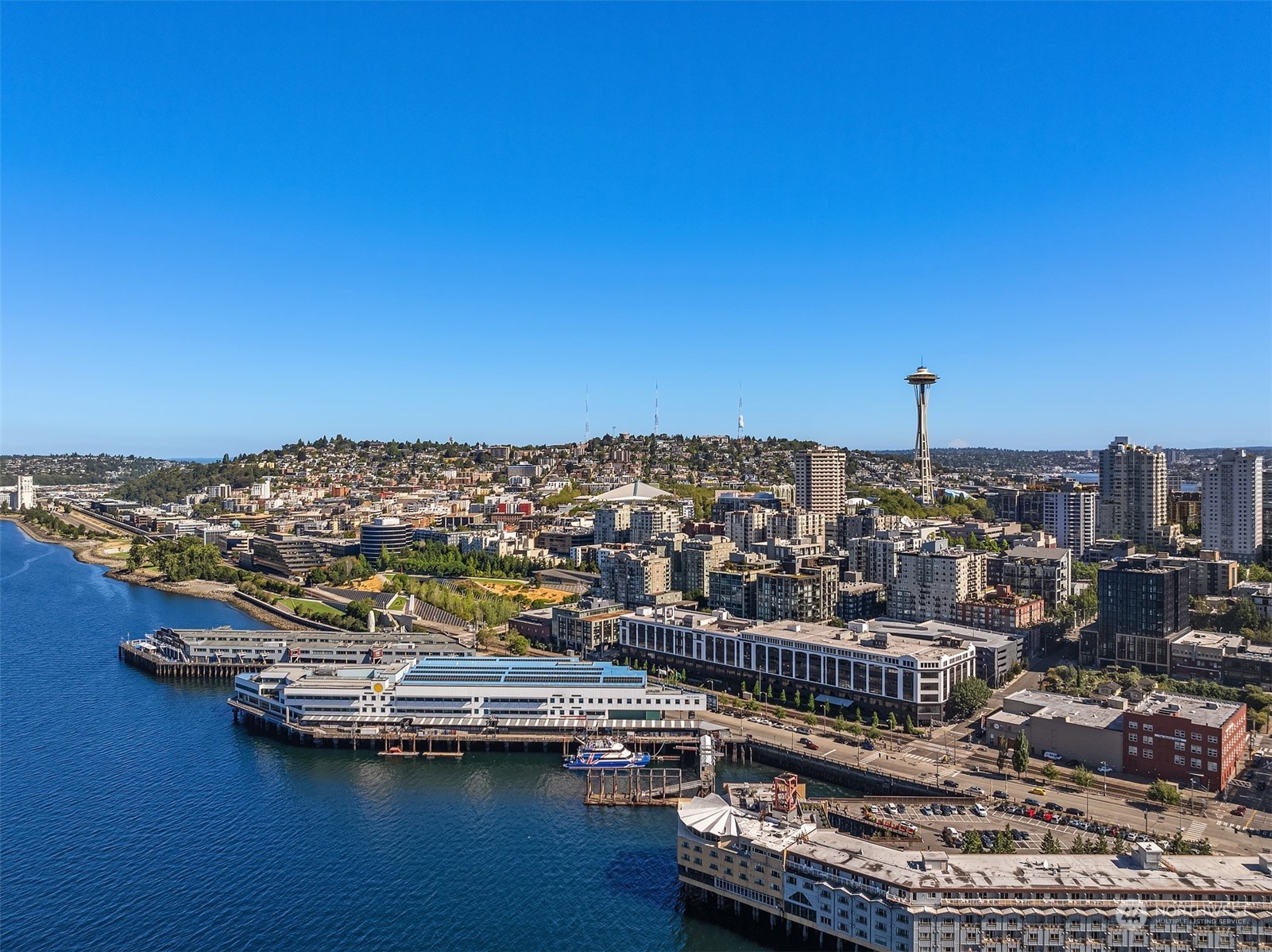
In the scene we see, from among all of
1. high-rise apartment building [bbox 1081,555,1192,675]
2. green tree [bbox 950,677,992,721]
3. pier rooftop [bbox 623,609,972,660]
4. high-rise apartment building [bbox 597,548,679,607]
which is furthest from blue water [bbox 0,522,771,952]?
high-rise apartment building [bbox 1081,555,1192,675]

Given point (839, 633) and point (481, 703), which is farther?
point (839, 633)

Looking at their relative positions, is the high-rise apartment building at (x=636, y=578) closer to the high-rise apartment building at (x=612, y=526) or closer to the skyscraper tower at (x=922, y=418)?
the high-rise apartment building at (x=612, y=526)

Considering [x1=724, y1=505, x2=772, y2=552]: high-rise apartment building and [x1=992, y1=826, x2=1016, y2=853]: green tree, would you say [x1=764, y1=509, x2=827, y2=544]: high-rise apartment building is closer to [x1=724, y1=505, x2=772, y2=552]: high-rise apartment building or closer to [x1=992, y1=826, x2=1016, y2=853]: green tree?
[x1=724, y1=505, x2=772, y2=552]: high-rise apartment building

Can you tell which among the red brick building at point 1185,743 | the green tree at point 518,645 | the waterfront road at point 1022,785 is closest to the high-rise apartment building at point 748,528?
the green tree at point 518,645

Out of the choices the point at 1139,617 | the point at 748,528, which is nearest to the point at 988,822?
the point at 1139,617

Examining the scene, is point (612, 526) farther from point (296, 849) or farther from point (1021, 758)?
point (296, 849)

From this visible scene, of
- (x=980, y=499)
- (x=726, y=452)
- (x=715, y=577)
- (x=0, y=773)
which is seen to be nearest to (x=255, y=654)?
(x=0, y=773)
